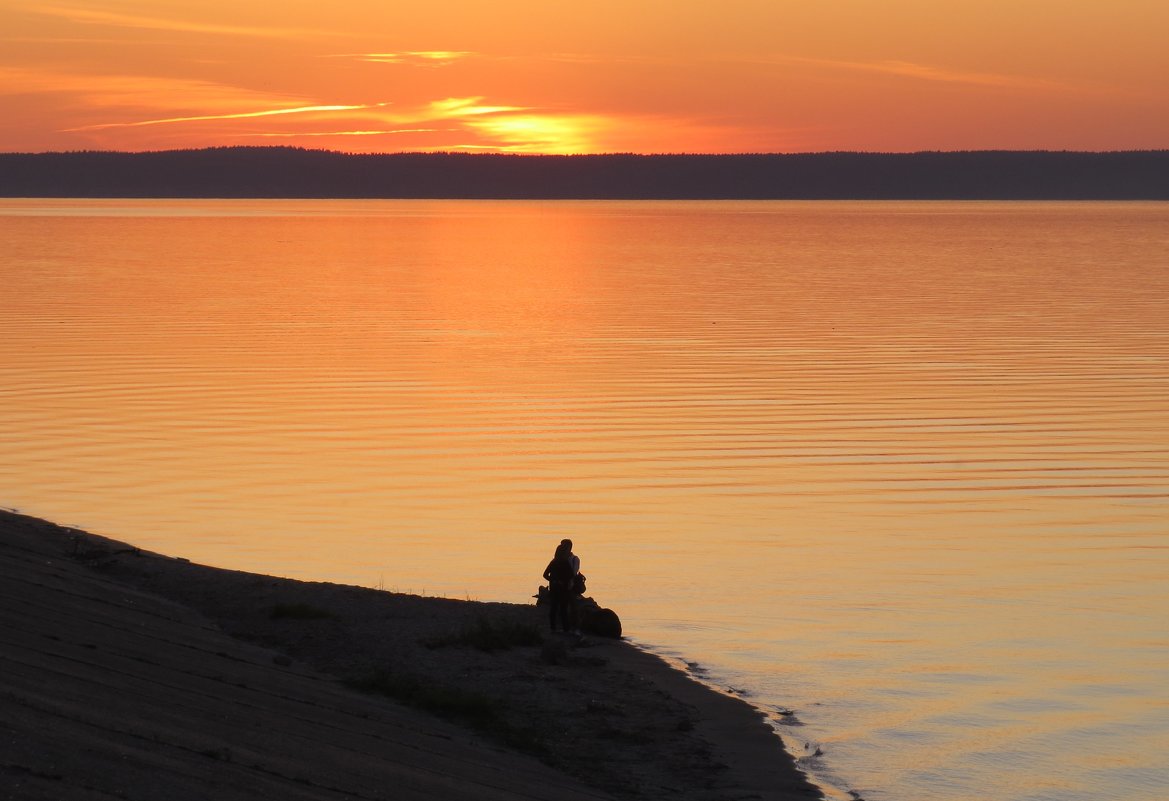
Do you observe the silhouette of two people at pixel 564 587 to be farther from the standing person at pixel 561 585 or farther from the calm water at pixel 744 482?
the calm water at pixel 744 482

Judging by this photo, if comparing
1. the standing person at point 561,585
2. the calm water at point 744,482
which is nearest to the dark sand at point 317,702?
the standing person at point 561,585

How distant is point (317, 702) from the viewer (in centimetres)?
1641

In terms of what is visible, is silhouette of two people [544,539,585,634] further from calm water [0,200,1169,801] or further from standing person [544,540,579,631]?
calm water [0,200,1169,801]

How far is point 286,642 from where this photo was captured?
19.4 metres

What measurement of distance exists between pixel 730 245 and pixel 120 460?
5369 inches

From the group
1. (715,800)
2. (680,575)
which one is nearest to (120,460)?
(680,575)

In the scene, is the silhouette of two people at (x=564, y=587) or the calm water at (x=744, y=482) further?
the silhouette of two people at (x=564, y=587)

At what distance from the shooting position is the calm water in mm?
19422

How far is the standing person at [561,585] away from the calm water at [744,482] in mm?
1278

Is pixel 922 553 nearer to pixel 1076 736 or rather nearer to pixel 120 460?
pixel 1076 736

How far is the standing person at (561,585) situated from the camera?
19859mm

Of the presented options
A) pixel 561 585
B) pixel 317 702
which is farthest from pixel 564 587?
pixel 317 702

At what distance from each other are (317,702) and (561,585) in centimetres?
450

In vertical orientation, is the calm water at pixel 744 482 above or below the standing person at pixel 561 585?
above
